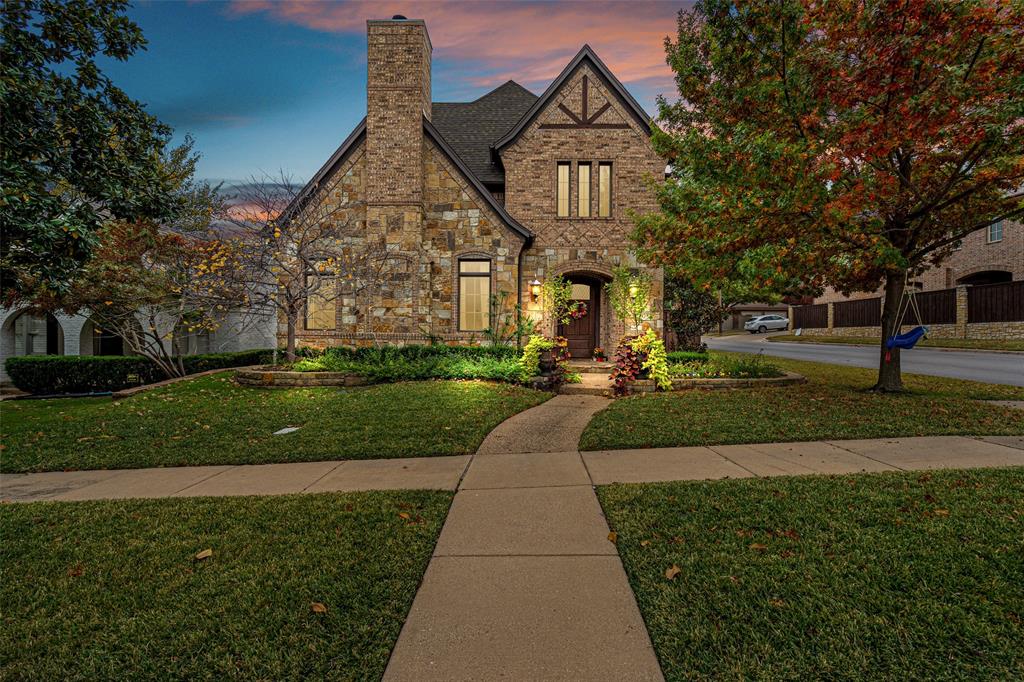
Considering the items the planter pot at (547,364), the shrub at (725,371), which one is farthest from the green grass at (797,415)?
the planter pot at (547,364)

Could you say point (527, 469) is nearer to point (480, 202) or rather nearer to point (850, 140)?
point (850, 140)

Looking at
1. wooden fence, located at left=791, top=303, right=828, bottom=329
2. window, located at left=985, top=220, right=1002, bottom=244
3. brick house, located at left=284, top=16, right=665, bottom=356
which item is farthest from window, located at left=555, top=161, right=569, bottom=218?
wooden fence, located at left=791, top=303, right=828, bottom=329

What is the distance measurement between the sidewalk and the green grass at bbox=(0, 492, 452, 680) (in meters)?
0.52

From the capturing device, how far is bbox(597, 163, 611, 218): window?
47.2 ft

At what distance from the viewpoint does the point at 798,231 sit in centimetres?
793

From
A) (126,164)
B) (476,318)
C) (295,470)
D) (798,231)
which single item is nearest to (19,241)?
(126,164)

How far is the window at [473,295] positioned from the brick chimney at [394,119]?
2.43 meters

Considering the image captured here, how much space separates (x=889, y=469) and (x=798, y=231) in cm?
467

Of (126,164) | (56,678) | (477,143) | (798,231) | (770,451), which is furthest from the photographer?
(477,143)

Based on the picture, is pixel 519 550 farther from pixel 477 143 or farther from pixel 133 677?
pixel 477 143

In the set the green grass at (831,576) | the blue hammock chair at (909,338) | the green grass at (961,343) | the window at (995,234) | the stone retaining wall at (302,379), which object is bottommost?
the green grass at (831,576)

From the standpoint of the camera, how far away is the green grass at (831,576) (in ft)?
7.27

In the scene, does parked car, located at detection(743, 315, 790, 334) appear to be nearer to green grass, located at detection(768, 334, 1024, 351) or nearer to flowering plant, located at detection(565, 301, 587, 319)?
green grass, located at detection(768, 334, 1024, 351)

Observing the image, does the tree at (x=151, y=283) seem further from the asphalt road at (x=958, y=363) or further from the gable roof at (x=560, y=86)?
the asphalt road at (x=958, y=363)
